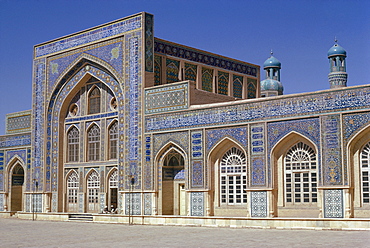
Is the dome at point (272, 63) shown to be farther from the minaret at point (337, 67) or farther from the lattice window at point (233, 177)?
the lattice window at point (233, 177)

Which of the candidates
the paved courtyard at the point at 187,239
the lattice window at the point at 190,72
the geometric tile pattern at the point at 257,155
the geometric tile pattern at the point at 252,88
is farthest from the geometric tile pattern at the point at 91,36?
the paved courtyard at the point at 187,239

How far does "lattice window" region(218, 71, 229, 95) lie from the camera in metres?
25.3

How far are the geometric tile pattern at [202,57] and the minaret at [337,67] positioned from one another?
22.2 ft

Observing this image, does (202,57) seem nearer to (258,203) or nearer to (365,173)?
(258,203)

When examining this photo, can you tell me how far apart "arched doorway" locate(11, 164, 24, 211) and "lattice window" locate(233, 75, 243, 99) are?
10629 millimetres

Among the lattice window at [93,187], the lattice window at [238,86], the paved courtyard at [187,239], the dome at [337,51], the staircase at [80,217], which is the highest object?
the dome at [337,51]

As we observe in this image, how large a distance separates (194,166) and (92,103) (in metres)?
6.52

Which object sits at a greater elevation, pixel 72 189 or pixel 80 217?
pixel 72 189

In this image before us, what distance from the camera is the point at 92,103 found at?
78.5 ft

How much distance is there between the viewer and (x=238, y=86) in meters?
26.3

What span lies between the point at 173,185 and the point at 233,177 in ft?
9.34

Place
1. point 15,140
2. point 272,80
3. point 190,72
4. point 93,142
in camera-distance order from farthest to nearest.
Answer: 1. point 272,80
2. point 15,140
3. point 190,72
4. point 93,142

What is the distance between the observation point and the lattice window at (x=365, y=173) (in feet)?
52.6

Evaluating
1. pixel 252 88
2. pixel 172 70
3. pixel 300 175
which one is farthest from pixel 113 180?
pixel 252 88
